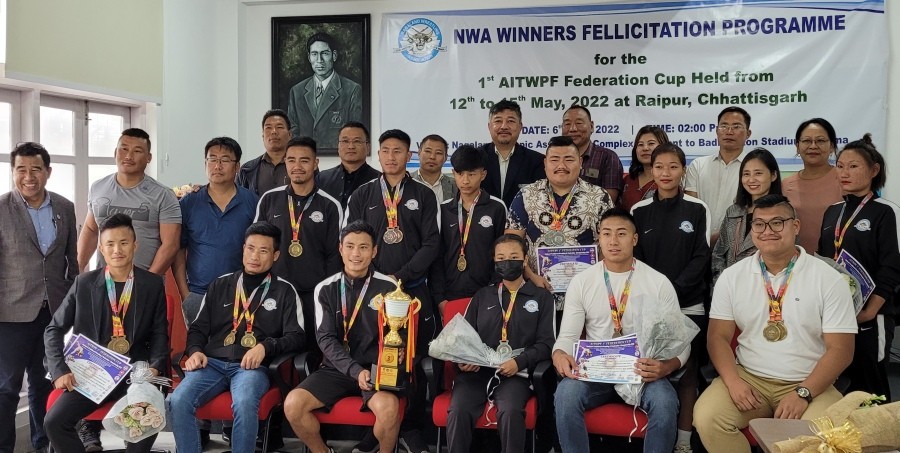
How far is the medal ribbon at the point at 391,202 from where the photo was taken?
165 inches

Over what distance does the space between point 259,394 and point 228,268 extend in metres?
0.98

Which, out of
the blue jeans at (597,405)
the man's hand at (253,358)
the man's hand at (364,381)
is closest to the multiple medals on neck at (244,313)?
the man's hand at (253,358)

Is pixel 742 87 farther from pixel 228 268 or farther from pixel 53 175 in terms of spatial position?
pixel 53 175

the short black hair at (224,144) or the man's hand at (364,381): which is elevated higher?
the short black hair at (224,144)

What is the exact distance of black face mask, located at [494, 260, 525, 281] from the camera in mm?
3686

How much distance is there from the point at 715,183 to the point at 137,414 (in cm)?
347

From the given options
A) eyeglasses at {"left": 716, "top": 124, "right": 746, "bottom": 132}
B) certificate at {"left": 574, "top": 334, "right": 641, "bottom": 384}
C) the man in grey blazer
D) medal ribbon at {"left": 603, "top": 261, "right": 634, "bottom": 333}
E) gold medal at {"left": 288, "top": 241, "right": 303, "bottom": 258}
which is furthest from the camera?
eyeglasses at {"left": 716, "top": 124, "right": 746, "bottom": 132}

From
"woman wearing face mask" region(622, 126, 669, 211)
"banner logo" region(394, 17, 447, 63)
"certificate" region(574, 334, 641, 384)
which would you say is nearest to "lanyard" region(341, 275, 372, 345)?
"certificate" region(574, 334, 641, 384)

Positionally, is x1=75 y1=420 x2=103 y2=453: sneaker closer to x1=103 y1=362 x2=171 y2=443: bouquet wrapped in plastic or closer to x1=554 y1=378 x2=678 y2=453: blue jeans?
x1=103 y1=362 x2=171 y2=443: bouquet wrapped in plastic

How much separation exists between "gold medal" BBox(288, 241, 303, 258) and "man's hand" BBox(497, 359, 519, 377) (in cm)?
140

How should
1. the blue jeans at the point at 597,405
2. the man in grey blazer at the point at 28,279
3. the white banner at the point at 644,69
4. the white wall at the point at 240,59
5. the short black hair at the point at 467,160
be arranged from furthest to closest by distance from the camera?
the white wall at the point at 240,59 < the white banner at the point at 644,69 < the short black hair at the point at 467,160 < the man in grey blazer at the point at 28,279 < the blue jeans at the point at 597,405

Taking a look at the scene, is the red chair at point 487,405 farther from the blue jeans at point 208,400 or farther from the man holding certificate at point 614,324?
the blue jeans at point 208,400

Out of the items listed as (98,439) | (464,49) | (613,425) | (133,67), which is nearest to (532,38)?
(464,49)

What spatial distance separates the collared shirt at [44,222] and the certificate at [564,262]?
8.54 feet
